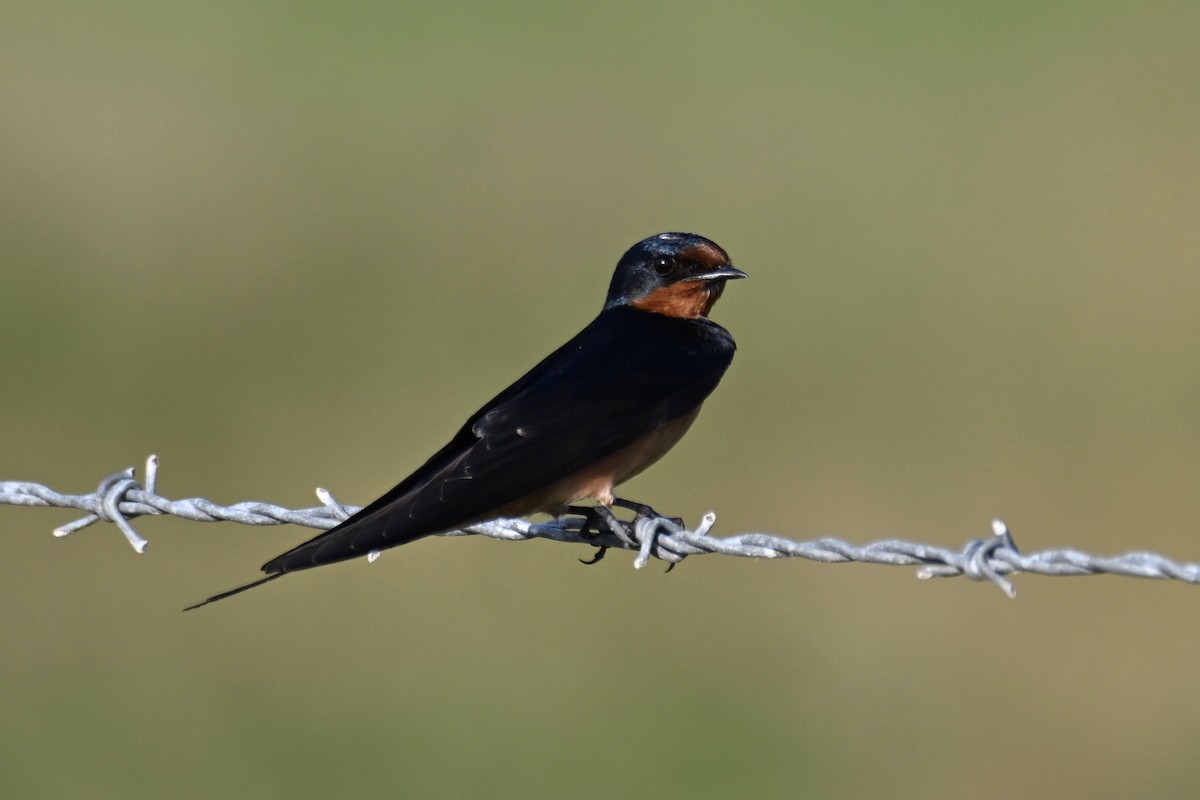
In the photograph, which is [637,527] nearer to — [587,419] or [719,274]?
[587,419]

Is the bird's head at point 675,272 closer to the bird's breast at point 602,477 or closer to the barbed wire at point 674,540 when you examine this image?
the bird's breast at point 602,477

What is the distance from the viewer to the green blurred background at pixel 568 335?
5.25 m

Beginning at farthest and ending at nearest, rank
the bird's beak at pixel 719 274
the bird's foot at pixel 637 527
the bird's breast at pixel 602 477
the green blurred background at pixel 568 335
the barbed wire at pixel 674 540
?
the green blurred background at pixel 568 335 < the bird's beak at pixel 719 274 < the bird's breast at pixel 602 477 < the bird's foot at pixel 637 527 < the barbed wire at pixel 674 540

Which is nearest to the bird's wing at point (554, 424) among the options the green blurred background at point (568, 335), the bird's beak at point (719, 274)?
the bird's beak at point (719, 274)

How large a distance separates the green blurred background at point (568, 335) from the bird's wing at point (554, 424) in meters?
1.86

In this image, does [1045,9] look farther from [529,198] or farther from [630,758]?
[630,758]

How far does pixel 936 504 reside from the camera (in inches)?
245

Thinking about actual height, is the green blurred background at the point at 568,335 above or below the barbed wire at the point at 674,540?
above

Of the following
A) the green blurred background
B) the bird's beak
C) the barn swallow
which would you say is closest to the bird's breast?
the barn swallow

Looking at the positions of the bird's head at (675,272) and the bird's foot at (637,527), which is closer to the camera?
the bird's foot at (637,527)

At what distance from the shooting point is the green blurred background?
525cm

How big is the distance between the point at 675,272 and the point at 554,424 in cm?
79

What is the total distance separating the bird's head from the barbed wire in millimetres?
607

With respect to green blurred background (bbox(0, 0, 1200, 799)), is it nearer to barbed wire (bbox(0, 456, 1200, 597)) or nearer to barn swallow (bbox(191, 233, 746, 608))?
barn swallow (bbox(191, 233, 746, 608))
